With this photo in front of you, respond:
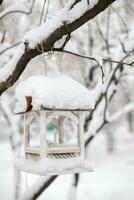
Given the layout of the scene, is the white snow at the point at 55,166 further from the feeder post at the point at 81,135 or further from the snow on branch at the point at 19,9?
the snow on branch at the point at 19,9

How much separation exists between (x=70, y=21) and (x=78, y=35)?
731cm

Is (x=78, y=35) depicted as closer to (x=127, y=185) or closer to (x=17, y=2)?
(x=17, y=2)

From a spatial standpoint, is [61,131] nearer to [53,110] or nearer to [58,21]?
[53,110]

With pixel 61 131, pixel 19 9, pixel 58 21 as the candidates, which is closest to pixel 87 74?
pixel 19 9

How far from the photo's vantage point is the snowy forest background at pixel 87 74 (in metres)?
5.48

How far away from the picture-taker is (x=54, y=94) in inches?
143

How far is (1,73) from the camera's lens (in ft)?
12.9

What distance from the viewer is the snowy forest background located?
5477mm

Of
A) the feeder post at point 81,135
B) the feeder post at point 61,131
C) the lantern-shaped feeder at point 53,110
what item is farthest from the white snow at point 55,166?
the feeder post at point 61,131

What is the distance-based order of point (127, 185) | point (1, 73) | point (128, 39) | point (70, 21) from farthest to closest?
point (127, 185), point (128, 39), point (1, 73), point (70, 21)

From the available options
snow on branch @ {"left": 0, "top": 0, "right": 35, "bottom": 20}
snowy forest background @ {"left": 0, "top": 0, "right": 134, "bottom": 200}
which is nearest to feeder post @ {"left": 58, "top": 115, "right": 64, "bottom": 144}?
snowy forest background @ {"left": 0, "top": 0, "right": 134, "bottom": 200}

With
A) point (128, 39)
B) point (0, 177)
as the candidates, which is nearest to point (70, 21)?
point (128, 39)

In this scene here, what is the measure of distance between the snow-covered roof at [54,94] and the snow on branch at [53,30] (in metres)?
0.18

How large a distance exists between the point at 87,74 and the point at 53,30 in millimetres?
6059
